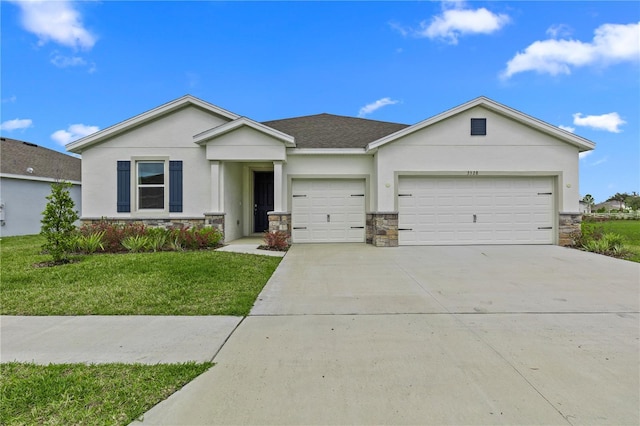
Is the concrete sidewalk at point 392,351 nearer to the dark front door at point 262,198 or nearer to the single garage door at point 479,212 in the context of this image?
the single garage door at point 479,212

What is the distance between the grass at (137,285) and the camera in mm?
4434

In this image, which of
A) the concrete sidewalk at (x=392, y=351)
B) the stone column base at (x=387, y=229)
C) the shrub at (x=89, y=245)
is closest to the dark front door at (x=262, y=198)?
the stone column base at (x=387, y=229)

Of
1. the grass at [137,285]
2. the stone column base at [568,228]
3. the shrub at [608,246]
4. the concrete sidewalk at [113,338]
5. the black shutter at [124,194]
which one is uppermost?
the black shutter at [124,194]

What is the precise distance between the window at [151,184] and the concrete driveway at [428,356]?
24.9ft

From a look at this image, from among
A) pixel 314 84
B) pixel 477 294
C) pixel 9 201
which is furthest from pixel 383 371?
pixel 9 201

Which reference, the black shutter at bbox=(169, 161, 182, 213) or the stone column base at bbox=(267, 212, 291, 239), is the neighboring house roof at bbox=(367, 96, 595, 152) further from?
the black shutter at bbox=(169, 161, 182, 213)

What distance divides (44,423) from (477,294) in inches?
210

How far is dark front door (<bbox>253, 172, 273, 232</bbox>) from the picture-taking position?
13930mm

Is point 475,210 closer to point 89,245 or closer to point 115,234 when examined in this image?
point 115,234

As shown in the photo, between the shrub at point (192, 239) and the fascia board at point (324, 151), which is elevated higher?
the fascia board at point (324, 151)

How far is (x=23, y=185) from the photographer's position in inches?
596

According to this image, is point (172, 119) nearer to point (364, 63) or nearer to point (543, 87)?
point (364, 63)

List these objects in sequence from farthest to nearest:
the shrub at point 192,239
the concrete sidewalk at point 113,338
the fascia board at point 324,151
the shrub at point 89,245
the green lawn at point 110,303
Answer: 1. the fascia board at point 324,151
2. the shrub at point 192,239
3. the shrub at point 89,245
4. the concrete sidewalk at point 113,338
5. the green lawn at point 110,303

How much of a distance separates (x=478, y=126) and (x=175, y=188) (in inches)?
413
